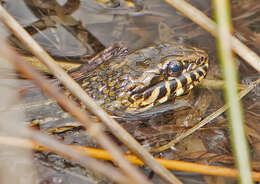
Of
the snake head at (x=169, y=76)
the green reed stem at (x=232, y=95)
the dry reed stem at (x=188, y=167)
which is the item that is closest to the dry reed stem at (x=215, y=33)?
the green reed stem at (x=232, y=95)

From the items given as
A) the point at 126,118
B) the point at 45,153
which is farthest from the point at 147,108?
the point at 45,153

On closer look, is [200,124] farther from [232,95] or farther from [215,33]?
[232,95]

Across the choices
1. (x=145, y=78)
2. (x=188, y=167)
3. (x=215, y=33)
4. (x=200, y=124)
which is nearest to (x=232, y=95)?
(x=215, y=33)

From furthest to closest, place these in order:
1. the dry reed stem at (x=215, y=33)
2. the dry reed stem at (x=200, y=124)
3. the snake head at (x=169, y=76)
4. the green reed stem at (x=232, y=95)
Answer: the snake head at (x=169, y=76) < the dry reed stem at (x=200, y=124) < the dry reed stem at (x=215, y=33) < the green reed stem at (x=232, y=95)

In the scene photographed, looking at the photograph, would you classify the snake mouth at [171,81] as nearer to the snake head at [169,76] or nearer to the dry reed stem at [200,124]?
the snake head at [169,76]

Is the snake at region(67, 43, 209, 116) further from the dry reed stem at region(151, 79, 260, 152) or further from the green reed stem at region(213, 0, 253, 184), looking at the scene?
the green reed stem at region(213, 0, 253, 184)

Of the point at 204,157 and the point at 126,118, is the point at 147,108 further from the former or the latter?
the point at 204,157

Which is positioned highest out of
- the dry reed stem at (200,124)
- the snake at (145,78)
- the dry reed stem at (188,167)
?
the snake at (145,78)

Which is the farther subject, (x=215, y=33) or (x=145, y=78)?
(x=145, y=78)
